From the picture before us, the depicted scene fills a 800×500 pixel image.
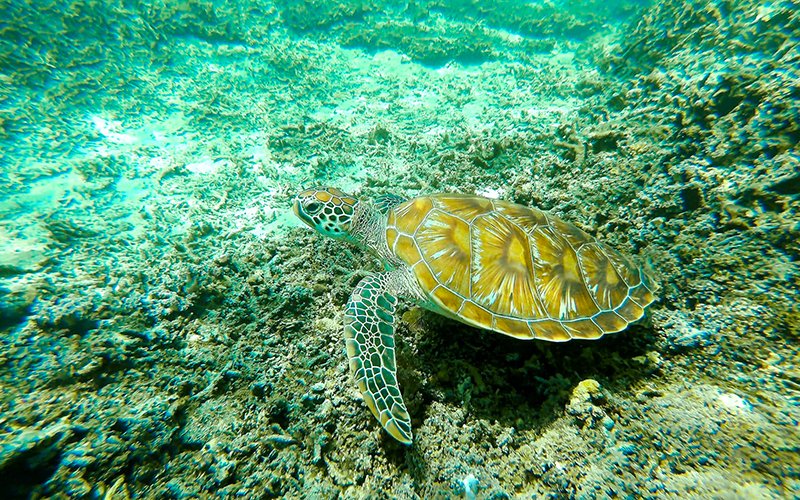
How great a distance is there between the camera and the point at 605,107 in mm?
4309

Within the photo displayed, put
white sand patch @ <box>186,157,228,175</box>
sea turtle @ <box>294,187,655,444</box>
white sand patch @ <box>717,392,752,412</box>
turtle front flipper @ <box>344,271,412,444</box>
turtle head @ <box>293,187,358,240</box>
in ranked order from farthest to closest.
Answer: white sand patch @ <box>186,157,228,175</box>
turtle head @ <box>293,187,358,240</box>
sea turtle @ <box>294,187,655,444</box>
turtle front flipper @ <box>344,271,412,444</box>
white sand patch @ <box>717,392,752,412</box>

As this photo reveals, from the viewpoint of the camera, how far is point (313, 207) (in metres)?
2.62

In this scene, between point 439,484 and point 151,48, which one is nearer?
point 439,484

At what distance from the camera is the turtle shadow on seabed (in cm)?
172

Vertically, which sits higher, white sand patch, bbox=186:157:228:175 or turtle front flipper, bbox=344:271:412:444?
white sand patch, bbox=186:157:228:175

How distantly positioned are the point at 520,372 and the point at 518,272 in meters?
0.72

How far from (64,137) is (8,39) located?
3.71 meters

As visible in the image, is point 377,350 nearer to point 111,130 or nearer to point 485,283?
point 485,283

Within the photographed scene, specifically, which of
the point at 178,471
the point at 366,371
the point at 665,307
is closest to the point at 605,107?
the point at 665,307

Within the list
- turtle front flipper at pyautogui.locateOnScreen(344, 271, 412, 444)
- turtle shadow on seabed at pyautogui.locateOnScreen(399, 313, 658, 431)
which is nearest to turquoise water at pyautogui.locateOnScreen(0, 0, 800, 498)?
turtle shadow on seabed at pyautogui.locateOnScreen(399, 313, 658, 431)

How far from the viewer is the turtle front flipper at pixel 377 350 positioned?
1623mm

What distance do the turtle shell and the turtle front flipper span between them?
36cm

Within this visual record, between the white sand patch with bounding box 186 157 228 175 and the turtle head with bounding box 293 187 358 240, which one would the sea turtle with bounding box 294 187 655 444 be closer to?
the turtle head with bounding box 293 187 358 240

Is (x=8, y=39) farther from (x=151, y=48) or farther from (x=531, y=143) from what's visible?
(x=531, y=143)
